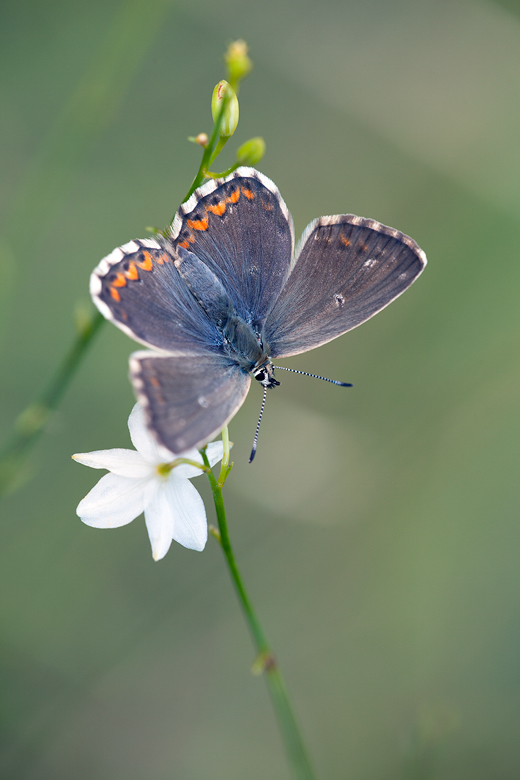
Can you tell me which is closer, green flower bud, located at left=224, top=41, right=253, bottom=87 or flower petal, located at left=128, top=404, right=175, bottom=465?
green flower bud, located at left=224, top=41, right=253, bottom=87

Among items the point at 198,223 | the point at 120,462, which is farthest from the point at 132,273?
the point at 120,462

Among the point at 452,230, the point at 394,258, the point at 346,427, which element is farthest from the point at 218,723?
the point at 452,230

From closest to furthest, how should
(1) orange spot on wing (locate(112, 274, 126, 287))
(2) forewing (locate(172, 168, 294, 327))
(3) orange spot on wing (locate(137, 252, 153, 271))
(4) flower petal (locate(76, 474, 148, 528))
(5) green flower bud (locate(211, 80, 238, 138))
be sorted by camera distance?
(5) green flower bud (locate(211, 80, 238, 138)) < (4) flower petal (locate(76, 474, 148, 528)) < (1) orange spot on wing (locate(112, 274, 126, 287)) < (3) orange spot on wing (locate(137, 252, 153, 271)) < (2) forewing (locate(172, 168, 294, 327))

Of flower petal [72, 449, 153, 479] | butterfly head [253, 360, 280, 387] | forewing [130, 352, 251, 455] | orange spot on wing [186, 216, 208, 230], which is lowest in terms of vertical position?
flower petal [72, 449, 153, 479]

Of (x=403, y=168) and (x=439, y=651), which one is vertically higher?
(x=403, y=168)

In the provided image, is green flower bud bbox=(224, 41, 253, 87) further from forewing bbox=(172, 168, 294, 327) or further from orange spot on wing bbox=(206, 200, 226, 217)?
orange spot on wing bbox=(206, 200, 226, 217)

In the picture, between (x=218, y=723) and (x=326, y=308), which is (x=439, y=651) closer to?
(x=218, y=723)

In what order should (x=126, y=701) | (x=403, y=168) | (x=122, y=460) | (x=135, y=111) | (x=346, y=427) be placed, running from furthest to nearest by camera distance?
(x=403, y=168) → (x=135, y=111) → (x=346, y=427) → (x=126, y=701) → (x=122, y=460)

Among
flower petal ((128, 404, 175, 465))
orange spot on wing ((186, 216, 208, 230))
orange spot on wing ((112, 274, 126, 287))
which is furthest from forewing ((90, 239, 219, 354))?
flower petal ((128, 404, 175, 465))
